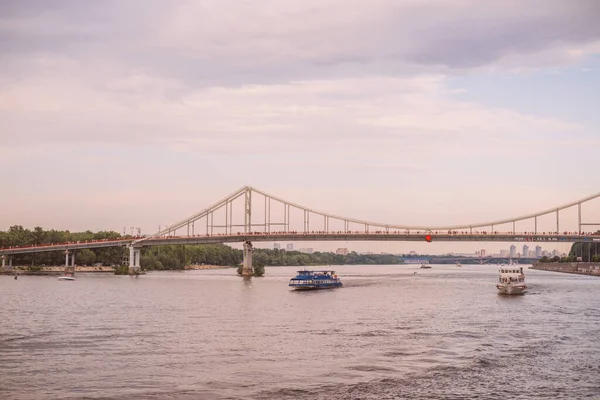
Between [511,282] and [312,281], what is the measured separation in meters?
29.5

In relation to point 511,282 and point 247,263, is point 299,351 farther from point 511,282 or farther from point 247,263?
point 247,263

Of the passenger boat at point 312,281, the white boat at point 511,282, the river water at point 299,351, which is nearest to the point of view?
the river water at point 299,351

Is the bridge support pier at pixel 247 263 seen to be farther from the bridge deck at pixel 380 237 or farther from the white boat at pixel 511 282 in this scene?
the white boat at pixel 511 282

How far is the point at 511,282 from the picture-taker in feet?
315

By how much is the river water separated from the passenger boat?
3064 cm

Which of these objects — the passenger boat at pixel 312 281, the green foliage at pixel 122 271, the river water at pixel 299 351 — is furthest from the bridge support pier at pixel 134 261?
the river water at pixel 299 351

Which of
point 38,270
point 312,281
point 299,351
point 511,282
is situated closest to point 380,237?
point 312,281

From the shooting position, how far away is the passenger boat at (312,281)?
110 metres

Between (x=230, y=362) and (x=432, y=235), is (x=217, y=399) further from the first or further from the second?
(x=432, y=235)

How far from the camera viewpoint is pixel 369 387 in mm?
34250

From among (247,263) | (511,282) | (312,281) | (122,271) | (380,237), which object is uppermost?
(380,237)

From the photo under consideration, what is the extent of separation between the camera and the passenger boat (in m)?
110

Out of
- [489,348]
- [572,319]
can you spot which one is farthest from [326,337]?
[572,319]

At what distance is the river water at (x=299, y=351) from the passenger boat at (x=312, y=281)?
101ft
